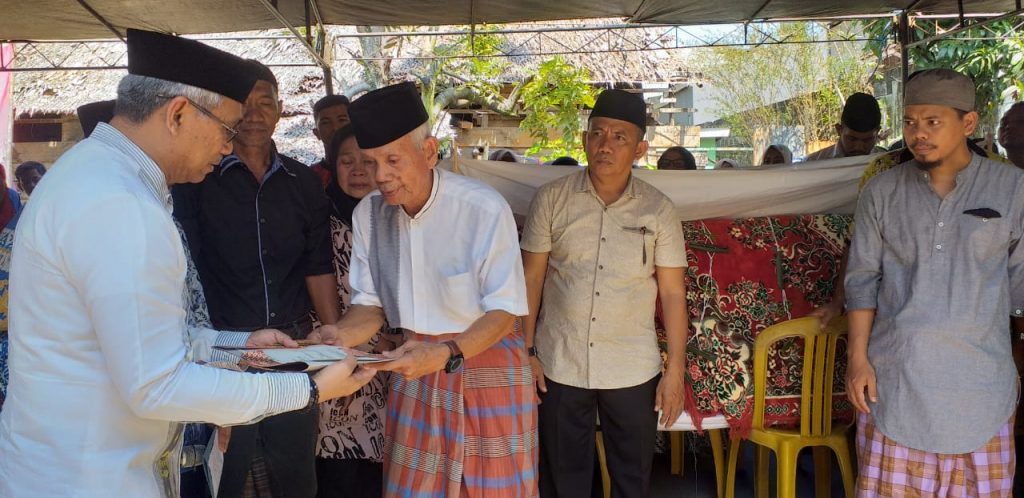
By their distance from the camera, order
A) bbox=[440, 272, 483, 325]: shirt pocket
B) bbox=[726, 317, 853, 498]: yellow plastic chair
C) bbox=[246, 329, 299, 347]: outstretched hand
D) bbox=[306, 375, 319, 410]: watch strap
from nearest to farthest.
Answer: bbox=[306, 375, 319, 410]: watch strap < bbox=[246, 329, 299, 347]: outstretched hand < bbox=[440, 272, 483, 325]: shirt pocket < bbox=[726, 317, 853, 498]: yellow plastic chair

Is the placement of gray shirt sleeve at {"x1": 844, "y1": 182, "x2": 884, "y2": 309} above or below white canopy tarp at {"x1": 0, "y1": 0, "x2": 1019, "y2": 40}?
below

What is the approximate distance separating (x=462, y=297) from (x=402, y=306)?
0.24 metres

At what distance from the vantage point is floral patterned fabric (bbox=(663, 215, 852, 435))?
3492 millimetres

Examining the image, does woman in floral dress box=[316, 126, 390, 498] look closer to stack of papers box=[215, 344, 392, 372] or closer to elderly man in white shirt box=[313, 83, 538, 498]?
elderly man in white shirt box=[313, 83, 538, 498]

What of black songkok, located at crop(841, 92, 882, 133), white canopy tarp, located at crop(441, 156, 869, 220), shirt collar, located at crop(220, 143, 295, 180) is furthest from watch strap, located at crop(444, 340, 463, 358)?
black songkok, located at crop(841, 92, 882, 133)

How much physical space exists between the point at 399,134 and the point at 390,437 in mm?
1126

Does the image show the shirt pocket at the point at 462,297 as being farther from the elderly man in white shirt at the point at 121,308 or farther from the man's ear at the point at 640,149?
the man's ear at the point at 640,149

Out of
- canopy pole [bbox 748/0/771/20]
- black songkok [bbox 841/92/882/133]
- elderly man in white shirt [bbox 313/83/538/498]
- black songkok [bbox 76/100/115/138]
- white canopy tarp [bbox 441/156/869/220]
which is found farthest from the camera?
canopy pole [bbox 748/0/771/20]

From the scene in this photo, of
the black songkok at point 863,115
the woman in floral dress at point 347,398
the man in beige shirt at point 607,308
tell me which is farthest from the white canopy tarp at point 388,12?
the man in beige shirt at point 607,308

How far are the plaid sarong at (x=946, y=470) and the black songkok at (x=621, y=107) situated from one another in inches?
58.9

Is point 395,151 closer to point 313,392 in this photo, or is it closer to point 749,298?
point 313,392

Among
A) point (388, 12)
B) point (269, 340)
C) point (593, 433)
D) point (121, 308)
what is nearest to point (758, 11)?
point (388, 12)

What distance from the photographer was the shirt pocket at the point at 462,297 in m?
2.68

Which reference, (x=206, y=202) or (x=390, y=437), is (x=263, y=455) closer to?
(x=390, y=437)
